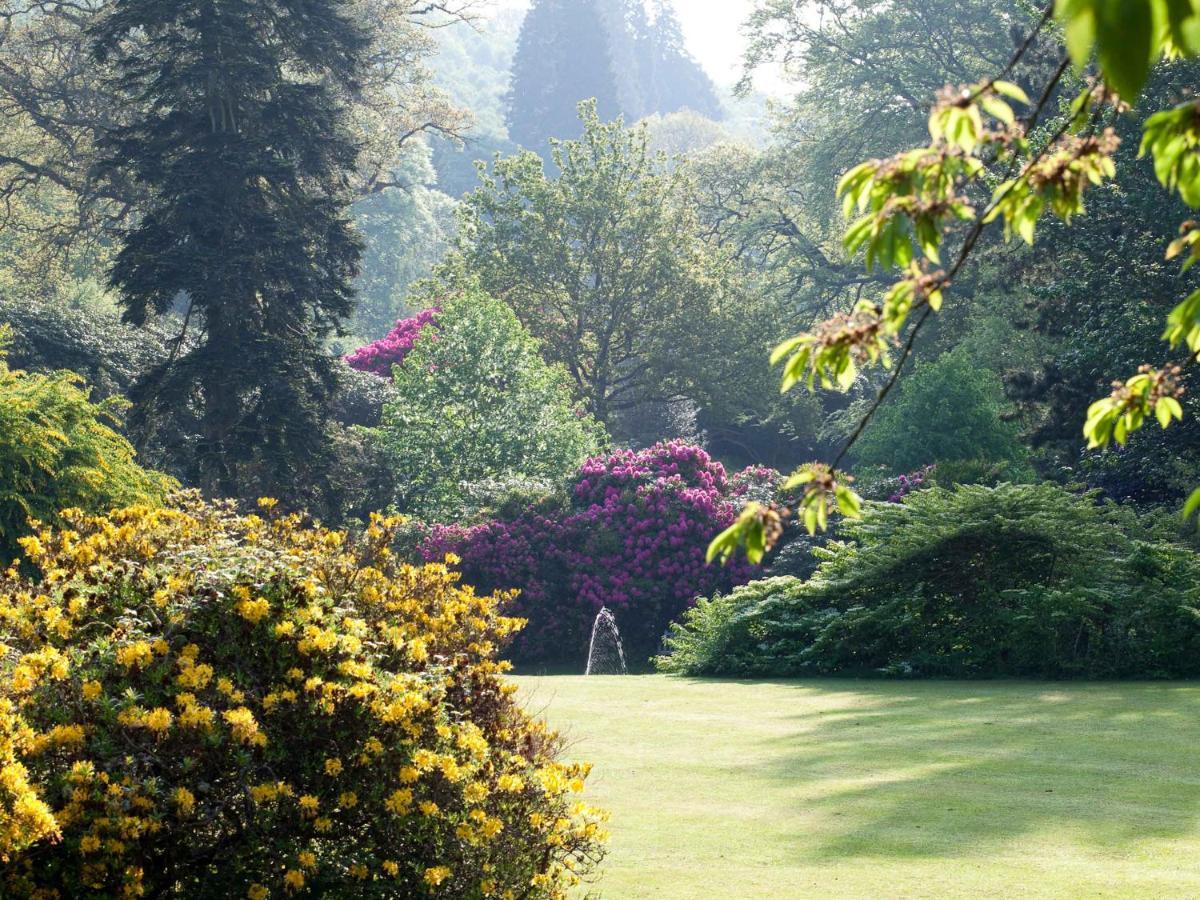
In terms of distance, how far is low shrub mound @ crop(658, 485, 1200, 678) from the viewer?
41.7ft

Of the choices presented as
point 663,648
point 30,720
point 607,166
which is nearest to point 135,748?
point 30,720

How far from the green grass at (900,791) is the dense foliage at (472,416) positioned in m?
13.2

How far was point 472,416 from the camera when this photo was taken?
25.8 m

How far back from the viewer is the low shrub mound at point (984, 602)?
1271 cm

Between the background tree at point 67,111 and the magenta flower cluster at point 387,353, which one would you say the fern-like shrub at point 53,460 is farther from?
the magenta flower cluster at point 387,353

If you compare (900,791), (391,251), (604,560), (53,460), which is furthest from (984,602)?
(391,251)

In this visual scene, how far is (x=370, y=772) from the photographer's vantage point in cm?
496

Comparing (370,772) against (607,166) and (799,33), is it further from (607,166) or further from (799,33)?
(799,33)

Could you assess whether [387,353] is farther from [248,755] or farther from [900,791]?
[248,755]

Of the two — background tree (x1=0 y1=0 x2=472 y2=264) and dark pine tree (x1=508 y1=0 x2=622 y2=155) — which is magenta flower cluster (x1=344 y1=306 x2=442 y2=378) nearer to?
background tree (x1=0 y1=0 x2=472 y2=264)

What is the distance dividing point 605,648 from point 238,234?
9133 mm

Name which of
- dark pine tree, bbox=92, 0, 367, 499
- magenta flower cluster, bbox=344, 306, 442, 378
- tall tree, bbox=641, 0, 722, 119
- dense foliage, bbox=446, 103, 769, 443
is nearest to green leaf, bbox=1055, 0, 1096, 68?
dark pine tree, bbox=92, 0, 367, 499

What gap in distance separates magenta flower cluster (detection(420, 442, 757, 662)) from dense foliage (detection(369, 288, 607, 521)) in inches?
86.9

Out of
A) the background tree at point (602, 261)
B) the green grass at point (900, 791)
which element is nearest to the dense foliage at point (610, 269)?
the background tree at point (602, 261)
